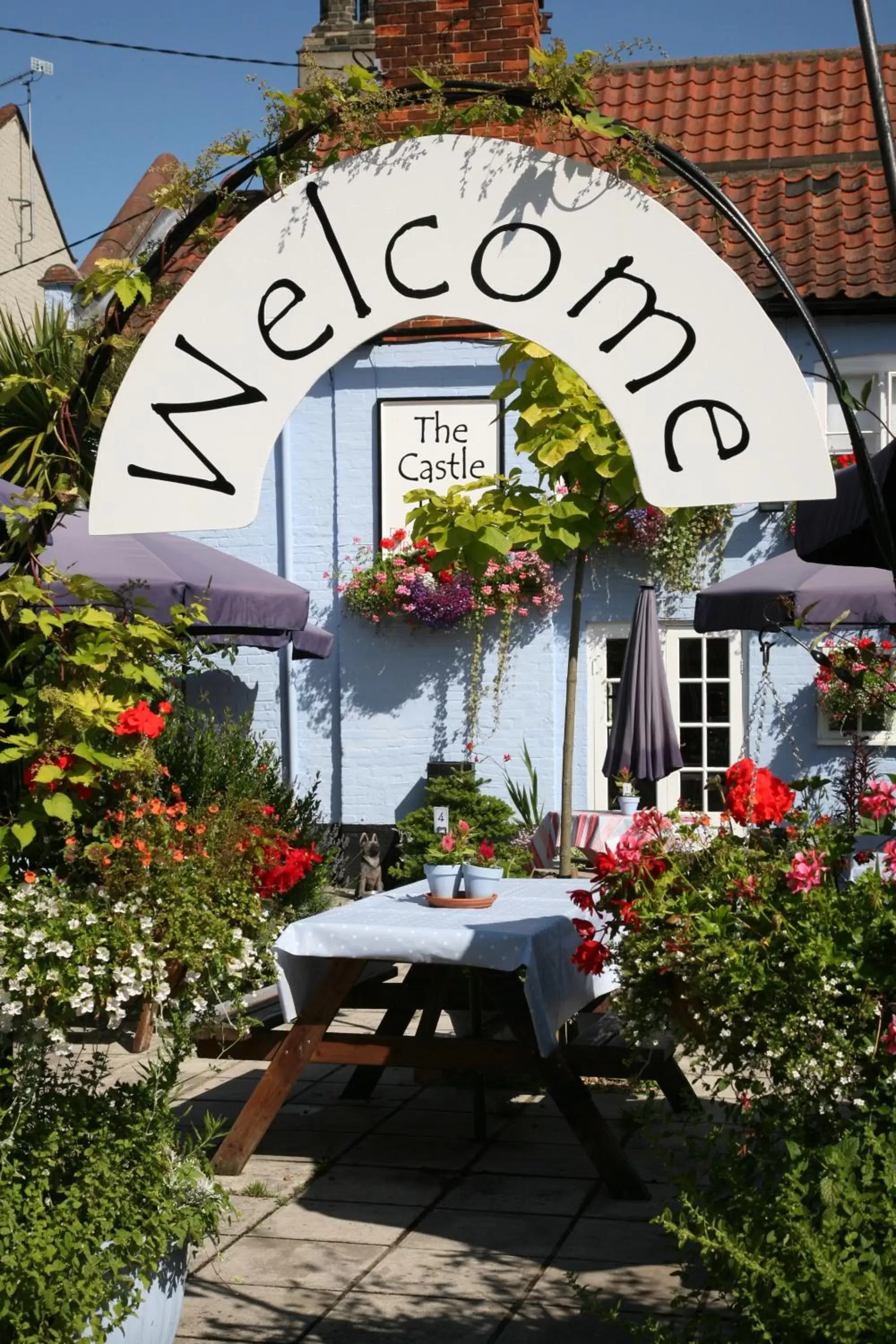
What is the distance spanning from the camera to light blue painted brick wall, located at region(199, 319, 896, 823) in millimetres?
11727

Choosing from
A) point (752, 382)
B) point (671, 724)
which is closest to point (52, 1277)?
point (752, 382)

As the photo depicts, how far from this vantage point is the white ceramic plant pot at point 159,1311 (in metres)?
3.21

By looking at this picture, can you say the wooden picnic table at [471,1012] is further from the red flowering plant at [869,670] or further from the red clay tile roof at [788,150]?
the red clay tile roof at [788,150]

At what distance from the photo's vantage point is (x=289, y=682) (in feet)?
41.5

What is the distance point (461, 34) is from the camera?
11.4m

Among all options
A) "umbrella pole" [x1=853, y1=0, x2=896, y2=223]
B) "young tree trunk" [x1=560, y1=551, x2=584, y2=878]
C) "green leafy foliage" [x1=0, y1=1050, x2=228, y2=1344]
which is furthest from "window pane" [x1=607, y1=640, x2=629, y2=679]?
"umbrella pole" [x1=853, y1=0, x2=896, y2=223]

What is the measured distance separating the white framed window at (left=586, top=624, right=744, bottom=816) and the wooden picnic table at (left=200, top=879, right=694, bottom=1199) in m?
6.37

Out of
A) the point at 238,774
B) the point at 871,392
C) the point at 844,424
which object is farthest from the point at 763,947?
the point at 871,392

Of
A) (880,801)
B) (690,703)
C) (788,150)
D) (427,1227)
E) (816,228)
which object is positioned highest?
(788,150)

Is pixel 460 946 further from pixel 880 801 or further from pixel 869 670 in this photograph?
pixel 880 801

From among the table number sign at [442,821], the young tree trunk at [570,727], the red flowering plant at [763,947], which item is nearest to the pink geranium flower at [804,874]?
the red flowering plant at [763,947]

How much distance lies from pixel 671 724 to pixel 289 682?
374 centimetres

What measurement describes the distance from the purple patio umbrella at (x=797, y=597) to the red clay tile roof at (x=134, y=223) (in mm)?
9732

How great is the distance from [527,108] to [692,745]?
9021 millimetres
